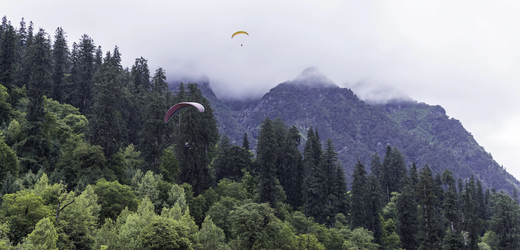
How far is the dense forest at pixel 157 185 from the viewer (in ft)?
109

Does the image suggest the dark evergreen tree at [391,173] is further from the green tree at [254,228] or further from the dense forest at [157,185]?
the green tree at [254,228]

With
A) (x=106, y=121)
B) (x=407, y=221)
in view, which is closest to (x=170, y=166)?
(x=106, y=121)

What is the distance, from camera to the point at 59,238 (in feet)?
104

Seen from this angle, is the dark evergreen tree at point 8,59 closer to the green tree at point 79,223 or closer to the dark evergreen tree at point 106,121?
the dark evergreen tree at point 106,121

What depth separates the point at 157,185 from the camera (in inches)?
1993

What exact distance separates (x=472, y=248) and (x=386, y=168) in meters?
55.3

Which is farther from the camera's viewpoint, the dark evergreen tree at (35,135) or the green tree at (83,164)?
the dark evergreen tree at (35,135)

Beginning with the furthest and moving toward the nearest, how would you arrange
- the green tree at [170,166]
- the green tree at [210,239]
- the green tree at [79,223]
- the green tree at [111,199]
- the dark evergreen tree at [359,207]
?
the dark evergreen tree at [359,207] < the green tree at [170,166] < the green tree at [111,199] < the green tree at [210,239] < the green tree at [79,223]

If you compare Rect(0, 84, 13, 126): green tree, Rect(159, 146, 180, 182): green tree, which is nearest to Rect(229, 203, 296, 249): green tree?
Rect(159, 146, 180, 182): green tree

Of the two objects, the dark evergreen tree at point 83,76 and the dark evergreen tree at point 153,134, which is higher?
the dark evergreen tree at point 83,76

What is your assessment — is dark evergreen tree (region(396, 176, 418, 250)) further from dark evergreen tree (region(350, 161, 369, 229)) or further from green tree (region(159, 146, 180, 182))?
green tree (region(159, 146, 180, 182))

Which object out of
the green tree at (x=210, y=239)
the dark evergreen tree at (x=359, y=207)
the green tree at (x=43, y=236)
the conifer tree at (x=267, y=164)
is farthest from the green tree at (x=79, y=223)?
the dark evergreen tree at (x=359, y=207)

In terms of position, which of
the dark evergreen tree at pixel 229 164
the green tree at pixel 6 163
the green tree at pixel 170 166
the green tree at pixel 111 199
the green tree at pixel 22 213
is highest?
the dark evergreen tree at pixel 229 164

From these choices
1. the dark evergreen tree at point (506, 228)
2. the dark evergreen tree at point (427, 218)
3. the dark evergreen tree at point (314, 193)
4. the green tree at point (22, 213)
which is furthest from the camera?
the dark evergreen tree at point (506, 228)
